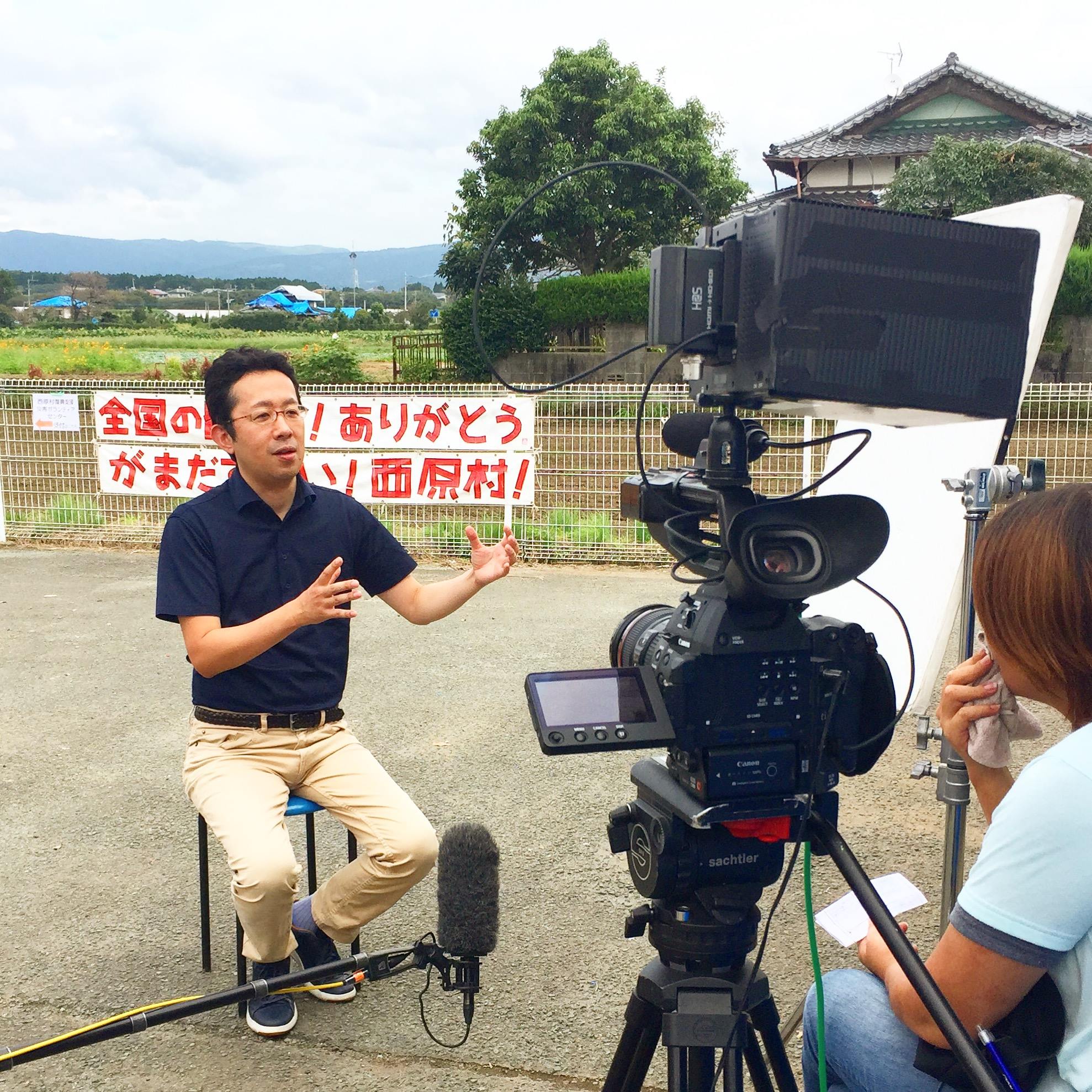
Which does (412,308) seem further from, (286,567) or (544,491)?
(286,567)

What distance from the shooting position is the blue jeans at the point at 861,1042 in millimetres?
1567

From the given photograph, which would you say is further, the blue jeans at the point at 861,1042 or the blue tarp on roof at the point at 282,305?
the blue tarp on roof at the point at 282,305

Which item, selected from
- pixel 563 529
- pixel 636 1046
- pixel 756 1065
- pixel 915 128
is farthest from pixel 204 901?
pixel 915 128

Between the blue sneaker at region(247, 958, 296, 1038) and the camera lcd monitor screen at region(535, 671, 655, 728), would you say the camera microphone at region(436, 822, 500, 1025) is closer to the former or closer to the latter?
the blue sneaker at region(247, 958, 296, 1038)

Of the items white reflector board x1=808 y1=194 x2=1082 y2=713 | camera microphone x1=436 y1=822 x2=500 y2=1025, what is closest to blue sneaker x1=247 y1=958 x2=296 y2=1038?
camera microphone x1=436 y1=822 x2=500 y2=1025

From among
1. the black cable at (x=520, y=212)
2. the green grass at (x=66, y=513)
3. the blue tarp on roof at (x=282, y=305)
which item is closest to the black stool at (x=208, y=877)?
the black cable at (x=520, y=212)

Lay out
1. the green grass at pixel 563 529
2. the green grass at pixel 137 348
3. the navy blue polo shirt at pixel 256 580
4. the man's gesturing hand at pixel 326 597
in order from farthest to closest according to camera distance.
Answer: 1. the green grass at pixel 137 348
2. the green grass at pixel 563 529
3. the navy blue polo shirt at pixel 256 580
4. the man's gesturing hand at pixel 326 597

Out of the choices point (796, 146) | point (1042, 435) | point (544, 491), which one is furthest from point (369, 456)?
point (796, 146)

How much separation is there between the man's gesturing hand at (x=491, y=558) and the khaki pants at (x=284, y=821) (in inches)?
21.8

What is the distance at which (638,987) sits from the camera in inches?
68.1

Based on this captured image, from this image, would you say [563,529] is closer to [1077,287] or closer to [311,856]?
[311,856]

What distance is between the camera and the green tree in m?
15.0

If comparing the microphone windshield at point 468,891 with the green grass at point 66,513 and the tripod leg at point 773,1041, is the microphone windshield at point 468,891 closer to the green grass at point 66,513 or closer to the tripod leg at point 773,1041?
the tripod leg at point 773,1041

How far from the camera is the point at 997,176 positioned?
15219mm
